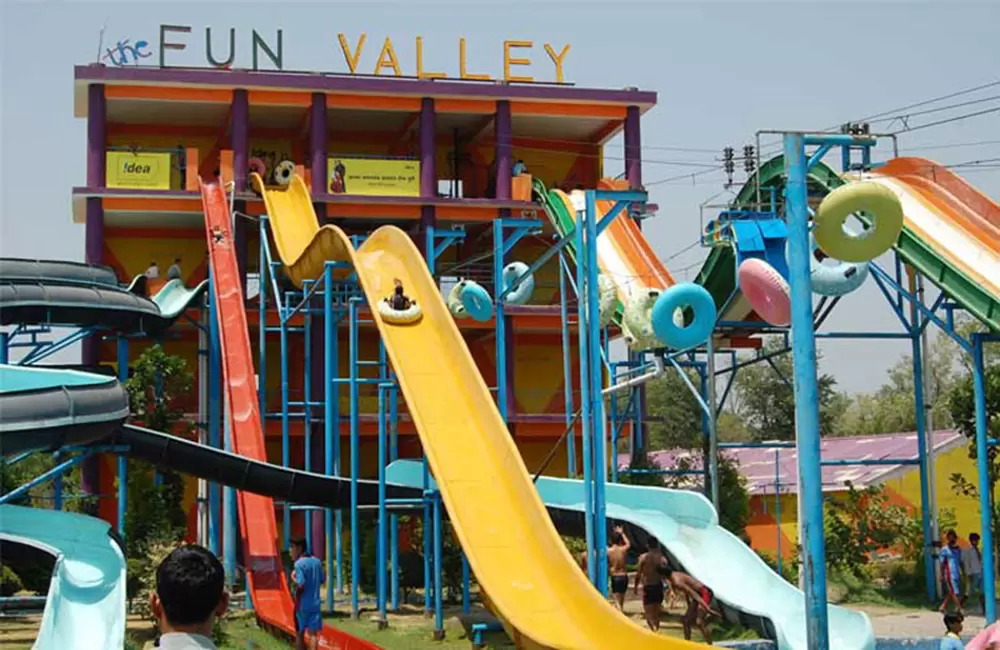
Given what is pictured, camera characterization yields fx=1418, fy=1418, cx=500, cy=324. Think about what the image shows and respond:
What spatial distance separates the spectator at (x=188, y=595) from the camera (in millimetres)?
4520

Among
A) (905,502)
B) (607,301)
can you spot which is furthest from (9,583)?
(905,502)

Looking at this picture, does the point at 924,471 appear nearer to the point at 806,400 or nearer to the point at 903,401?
the point at 806,400

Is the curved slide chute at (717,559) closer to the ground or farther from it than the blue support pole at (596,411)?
closer to the ground

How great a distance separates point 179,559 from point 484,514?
1213 centimetres

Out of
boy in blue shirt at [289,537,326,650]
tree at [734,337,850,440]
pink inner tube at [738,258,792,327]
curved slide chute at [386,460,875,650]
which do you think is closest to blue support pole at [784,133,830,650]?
curved slide chute at [386,460,875,650]

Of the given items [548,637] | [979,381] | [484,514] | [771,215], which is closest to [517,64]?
[771,215]

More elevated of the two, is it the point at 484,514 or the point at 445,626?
the point at 484,514

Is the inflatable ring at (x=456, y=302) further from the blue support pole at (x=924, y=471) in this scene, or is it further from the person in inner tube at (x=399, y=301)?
the blue support pole at (x=924, y=471)

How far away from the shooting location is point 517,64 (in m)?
37.2

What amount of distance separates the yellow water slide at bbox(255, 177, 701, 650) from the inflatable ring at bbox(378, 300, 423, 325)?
0.09 metres

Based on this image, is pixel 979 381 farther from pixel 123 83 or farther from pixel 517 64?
pixel 123 83

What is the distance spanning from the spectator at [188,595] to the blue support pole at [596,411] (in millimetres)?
10573

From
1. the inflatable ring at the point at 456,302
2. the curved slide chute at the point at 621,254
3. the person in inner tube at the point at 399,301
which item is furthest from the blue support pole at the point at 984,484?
the inflatable ring at the point at 456,302

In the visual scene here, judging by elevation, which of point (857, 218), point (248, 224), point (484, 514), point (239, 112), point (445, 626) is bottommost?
point (445, 626)
